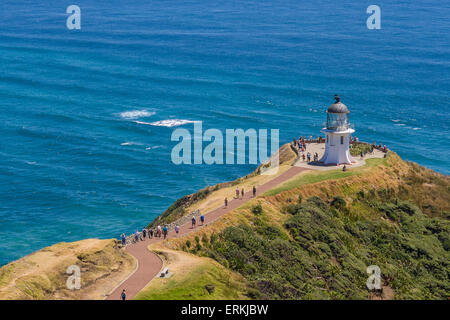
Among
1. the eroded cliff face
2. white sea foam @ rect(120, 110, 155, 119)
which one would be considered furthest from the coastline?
white sea foam @ rect(120, 110, 155, 119)

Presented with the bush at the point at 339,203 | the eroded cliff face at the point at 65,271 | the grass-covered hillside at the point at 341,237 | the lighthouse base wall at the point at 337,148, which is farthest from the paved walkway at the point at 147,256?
the lighthouse base wall at the point at 337,148

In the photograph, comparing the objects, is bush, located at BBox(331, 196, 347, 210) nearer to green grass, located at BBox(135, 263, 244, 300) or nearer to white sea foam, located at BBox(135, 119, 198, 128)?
green grass, located at BBox(135, 263, 244, 300)

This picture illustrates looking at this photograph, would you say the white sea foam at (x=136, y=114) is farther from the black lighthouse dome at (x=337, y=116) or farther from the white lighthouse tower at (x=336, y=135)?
the black lighthouse dome at (x=337, y=116)

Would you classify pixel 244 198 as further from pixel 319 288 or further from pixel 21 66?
pixel 21 66

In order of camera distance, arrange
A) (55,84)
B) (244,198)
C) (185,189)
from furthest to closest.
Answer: (55,84)
(185,189)
(244,198)

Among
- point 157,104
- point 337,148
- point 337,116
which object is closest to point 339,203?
point 337,148

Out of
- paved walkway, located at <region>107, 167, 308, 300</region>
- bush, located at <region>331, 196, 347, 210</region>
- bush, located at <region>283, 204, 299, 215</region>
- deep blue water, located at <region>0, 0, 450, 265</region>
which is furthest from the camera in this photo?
deep blue water, located at <region>0, 0, 450, 265</region>
